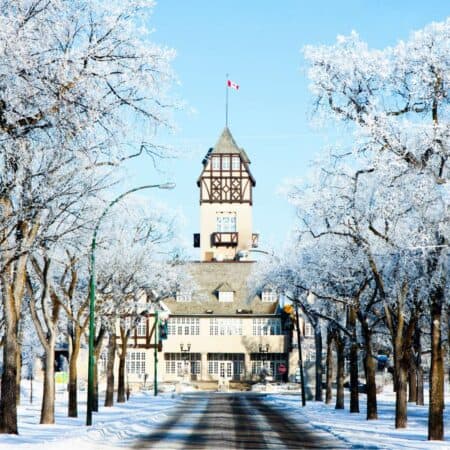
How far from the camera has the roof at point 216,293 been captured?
94500 mm

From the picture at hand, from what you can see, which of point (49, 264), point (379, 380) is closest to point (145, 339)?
point (379, 380)

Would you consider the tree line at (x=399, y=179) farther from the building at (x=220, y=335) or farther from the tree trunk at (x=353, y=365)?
the building at (x=220, y=335)

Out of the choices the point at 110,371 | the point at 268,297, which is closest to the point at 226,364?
the point at 268,297

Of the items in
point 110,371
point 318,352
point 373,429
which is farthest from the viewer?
point 318,352

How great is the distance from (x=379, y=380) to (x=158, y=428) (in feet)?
162

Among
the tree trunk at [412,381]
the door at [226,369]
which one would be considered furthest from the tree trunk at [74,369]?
the door at [226,369]

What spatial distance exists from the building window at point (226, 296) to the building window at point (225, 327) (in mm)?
2798

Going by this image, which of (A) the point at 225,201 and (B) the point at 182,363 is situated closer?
(B) the point at 182,363

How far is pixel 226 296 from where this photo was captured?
9606 centimetres

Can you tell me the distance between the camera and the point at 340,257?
38.5 m

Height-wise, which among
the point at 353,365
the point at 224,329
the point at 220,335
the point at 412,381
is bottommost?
the point at 412,381

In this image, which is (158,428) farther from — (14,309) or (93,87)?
(93,87)

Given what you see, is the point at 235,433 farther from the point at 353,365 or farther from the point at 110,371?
the point at 110,371

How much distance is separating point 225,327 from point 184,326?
4370 mm
